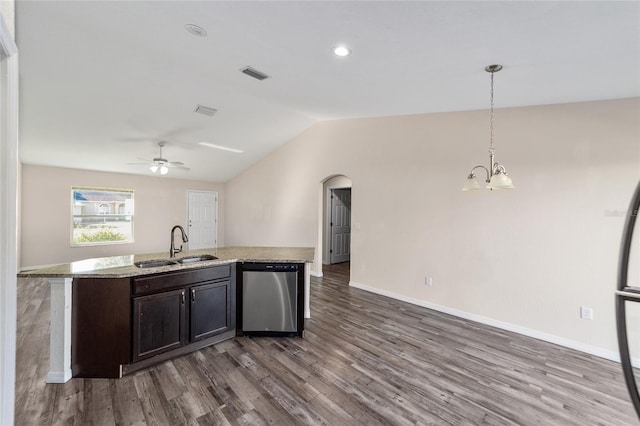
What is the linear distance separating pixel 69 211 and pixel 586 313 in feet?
29.8

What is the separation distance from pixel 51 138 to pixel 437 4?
5873 millimetres

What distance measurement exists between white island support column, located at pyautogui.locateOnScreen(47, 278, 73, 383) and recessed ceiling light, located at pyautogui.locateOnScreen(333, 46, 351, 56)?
114 inches

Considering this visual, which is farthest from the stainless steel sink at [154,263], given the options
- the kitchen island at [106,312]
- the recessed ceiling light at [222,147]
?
the recessed ceiling light at [222,147]

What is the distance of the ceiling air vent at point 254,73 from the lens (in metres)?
2.94

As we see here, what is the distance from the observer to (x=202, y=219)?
8.27m

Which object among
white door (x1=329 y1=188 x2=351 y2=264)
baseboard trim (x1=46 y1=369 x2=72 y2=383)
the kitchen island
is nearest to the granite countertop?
the kitchen island

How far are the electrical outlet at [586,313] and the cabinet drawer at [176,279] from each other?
380 cm

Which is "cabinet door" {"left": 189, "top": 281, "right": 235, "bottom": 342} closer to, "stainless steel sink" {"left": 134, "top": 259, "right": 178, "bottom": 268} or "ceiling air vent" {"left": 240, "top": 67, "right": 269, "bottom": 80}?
"stainless steel sink" {"left": 134, "top": 259, "right": 178, "bottom": 268}

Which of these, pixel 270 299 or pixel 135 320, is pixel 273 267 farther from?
pixel 135 320

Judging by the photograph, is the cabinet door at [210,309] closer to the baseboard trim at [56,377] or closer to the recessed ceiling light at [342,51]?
the baseboard trim at [56,377]

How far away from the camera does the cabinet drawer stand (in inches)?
95.2

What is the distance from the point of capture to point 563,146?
120 inches

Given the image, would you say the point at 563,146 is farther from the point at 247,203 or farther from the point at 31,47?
the point at 247,203

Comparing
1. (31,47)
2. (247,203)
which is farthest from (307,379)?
(247,203)
